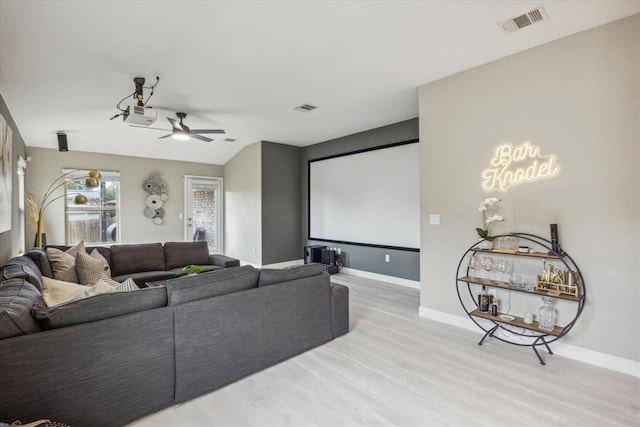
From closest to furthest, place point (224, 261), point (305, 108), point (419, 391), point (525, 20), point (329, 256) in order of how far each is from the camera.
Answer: point (419, 391), point (525, 20), point (305, 108), point (224, 261), point (329, 256)

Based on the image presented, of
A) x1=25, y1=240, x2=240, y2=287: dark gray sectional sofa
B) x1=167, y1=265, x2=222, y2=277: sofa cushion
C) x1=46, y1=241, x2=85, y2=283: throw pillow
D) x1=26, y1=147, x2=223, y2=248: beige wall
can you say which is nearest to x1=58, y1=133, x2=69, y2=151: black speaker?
x1=26, y1=147, x2=223, y2=248: beige wall

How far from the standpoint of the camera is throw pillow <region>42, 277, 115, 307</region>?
2.10 meters

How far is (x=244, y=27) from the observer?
8.79 ft

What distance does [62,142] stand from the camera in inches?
223

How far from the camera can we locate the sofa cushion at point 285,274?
2727 mm

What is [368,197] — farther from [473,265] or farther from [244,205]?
[244,205]

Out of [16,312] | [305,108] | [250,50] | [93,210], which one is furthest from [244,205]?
[16,312]

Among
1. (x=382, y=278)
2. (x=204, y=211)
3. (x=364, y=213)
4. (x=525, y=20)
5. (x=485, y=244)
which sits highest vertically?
(x=525, y=20)

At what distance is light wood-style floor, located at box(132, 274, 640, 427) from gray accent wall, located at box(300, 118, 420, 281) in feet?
7.27

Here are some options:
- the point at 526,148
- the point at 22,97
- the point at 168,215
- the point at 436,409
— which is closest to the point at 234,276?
the point at 436,409

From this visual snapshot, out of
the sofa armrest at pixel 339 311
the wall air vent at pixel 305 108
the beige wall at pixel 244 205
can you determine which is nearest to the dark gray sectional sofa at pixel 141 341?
the sofa armrest at pixel 339 311

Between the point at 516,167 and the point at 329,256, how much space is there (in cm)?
401

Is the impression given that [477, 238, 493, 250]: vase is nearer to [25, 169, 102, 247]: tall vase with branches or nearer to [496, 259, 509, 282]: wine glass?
[496, 259, 509, 282]: wine glass

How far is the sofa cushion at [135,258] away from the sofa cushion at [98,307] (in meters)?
2.94
